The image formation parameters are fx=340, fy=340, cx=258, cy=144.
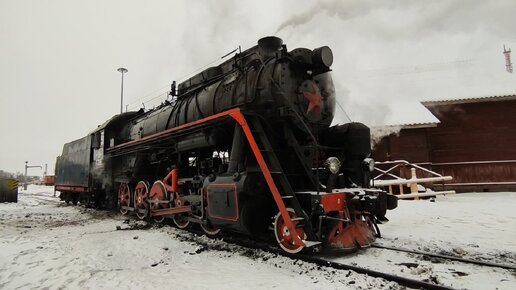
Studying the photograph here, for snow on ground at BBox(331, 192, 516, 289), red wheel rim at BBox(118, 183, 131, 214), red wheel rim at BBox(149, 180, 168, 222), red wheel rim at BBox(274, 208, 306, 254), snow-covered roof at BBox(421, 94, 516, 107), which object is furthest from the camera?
snow-covered roof at BBox(421, 94, 516, 107)

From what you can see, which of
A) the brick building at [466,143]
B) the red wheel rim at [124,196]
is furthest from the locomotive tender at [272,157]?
the brick building at [466,143]

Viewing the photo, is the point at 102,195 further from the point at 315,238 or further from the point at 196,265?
the point at 315,238

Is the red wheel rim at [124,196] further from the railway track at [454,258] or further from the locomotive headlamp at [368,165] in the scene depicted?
the railway track at [454,258]

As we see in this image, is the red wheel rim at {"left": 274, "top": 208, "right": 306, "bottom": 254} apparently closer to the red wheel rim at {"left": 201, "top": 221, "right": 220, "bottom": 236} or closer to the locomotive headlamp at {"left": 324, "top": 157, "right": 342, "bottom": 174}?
the locomotive headlamp at {"left": 324, "top": 157, "right": 342, "bottom": 174}

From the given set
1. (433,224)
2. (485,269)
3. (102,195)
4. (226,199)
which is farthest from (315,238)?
(102,195)

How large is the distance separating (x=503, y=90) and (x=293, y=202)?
1490 cm

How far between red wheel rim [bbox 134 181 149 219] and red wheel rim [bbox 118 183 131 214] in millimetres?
624

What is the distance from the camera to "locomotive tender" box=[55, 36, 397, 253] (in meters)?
4.96

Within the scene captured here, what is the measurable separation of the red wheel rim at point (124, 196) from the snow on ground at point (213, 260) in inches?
81.9

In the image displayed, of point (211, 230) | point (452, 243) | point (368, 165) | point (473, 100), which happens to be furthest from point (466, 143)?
point (211, 230)

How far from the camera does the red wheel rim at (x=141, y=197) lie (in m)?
8.78

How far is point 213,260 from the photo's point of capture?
16.3 feet

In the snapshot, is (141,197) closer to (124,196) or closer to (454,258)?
(124,196)

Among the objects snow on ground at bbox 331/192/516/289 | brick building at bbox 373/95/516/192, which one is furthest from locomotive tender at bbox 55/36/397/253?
brick building at bbox 373/95/516/192
